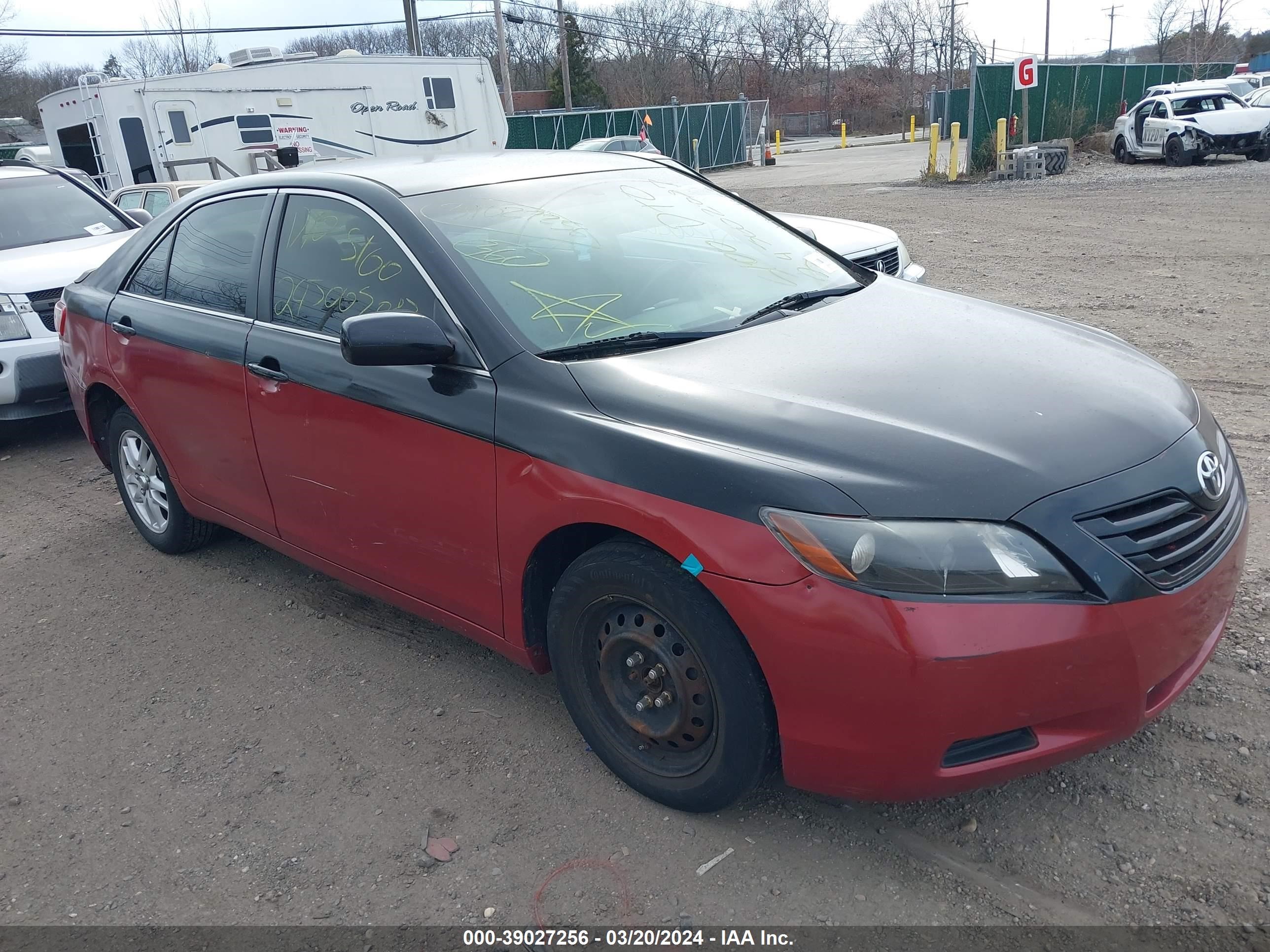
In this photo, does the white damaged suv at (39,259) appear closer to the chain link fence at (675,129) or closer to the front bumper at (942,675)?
the front bumper at (942,675)

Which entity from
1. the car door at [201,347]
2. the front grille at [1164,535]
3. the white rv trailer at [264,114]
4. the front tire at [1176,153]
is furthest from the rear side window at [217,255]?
the front tire at [1176,153]

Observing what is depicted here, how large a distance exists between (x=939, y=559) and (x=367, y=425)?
1827 millimetres

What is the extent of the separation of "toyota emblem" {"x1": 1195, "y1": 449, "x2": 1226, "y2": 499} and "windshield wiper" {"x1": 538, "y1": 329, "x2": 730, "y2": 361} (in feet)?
4.33

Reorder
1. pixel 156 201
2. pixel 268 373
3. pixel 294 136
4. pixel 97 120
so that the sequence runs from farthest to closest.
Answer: pixel 294 136
pixel 97 120
pixel 156 201
pixel 268 373

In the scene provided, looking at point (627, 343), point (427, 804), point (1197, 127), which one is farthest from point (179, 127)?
point (1197, 127)

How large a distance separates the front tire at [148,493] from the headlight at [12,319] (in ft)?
7.74

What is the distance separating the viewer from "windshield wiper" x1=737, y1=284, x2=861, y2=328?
10.5ft

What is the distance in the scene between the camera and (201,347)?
3814 millimetres

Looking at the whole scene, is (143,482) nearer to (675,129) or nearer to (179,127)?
(179,127)

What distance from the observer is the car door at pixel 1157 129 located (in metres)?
22.1

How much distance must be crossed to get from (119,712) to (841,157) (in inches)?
1537

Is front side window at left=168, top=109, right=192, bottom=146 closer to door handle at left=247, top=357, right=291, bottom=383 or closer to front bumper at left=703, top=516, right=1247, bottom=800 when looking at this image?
door handle at left=247, top=357, right=291, bottom=383

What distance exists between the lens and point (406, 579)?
325 centimetres

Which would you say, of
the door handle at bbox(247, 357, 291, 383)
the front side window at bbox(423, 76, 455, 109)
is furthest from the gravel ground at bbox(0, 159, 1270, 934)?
the front side window at bbox(423, 76, 455, 109)
